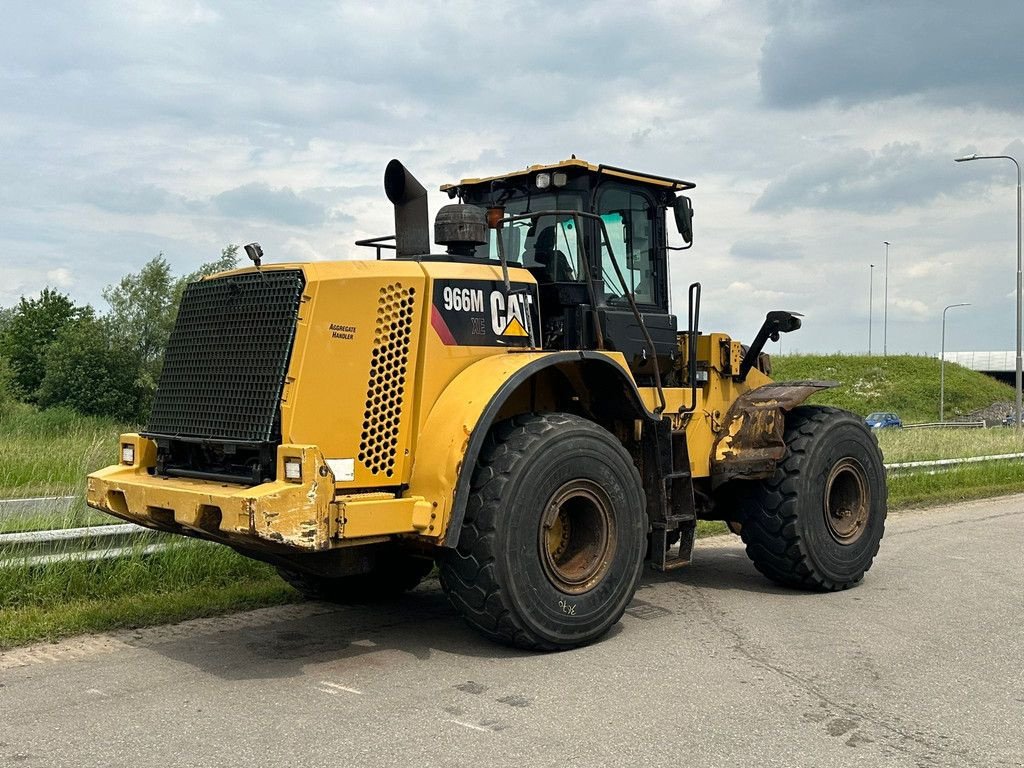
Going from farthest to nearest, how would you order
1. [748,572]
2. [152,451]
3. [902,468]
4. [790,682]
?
[902,468] < [748,572] < [152,451] < [790,682]

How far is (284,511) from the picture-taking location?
4961 mm

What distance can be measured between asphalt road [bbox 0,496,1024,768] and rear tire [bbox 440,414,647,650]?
24cm

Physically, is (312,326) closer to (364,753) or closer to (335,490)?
(335,490)

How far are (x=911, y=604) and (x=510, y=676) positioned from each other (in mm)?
3305

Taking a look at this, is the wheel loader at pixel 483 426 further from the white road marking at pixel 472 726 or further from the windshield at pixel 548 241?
the white road marking at pixel 472 726

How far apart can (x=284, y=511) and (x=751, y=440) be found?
377cm

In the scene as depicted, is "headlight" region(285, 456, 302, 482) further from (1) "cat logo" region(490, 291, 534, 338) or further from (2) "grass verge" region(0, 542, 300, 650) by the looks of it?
(2) "grass verge" region(0, 542, 300, 650)

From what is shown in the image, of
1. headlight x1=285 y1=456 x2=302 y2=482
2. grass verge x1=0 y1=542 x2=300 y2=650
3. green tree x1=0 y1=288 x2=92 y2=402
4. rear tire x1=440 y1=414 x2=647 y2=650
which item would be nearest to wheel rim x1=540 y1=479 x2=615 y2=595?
rear tire x1=440 y1=414 x2=647 y2=650

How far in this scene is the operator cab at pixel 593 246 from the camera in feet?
22.2

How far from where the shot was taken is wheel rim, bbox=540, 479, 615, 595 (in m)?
5.89

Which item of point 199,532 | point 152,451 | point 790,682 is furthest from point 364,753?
point 152,451

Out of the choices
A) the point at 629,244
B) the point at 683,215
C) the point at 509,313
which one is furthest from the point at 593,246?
the point at 509,313

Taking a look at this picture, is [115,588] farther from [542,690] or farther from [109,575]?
[542,690]

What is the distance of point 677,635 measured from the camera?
6.25 m
